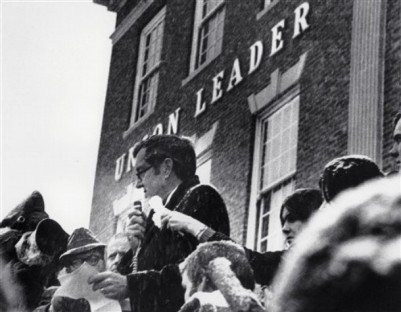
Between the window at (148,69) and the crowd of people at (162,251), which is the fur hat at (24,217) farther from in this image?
the window at (148,69)

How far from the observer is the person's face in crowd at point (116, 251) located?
5.63 metres

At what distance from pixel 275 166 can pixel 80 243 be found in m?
6.80

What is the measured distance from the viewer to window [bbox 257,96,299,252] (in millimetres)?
12648

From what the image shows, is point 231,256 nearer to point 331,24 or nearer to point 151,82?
point 331,24

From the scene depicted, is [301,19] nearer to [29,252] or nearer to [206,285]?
[29,252]

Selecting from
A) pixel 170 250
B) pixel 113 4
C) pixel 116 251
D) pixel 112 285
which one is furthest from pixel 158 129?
pixel 112 285

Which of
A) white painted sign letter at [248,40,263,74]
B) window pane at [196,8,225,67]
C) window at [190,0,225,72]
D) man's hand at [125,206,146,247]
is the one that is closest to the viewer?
man's hand at [125,206,146,247]

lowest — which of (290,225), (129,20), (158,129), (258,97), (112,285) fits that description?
(112,285)

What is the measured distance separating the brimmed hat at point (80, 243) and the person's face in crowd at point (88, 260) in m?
0.03

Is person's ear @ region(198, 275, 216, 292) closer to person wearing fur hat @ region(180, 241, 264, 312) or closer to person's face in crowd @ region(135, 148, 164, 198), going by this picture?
person wearing fur hat @ region(180, 241, 264, 312)

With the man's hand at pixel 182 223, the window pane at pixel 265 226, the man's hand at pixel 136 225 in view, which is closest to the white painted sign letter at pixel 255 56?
the window pane at pixel 265 226

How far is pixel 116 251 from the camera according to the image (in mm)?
5656

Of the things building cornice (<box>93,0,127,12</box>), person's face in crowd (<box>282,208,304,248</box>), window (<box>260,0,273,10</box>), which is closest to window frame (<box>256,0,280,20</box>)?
window (<box>260,0,273,10</box>)

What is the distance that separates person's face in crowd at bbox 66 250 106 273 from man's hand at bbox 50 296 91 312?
1.03 feet
